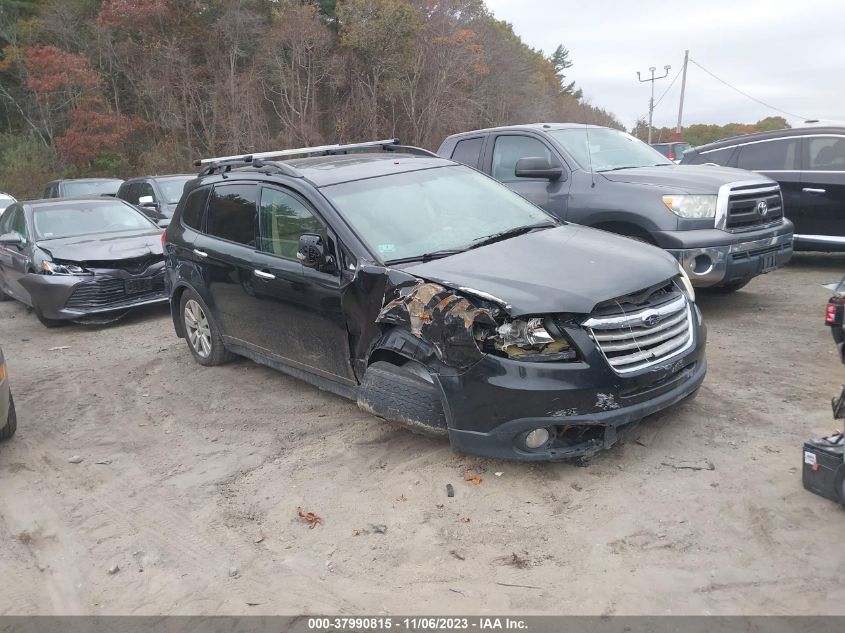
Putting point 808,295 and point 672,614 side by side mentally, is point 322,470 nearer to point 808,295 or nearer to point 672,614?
point 672,614

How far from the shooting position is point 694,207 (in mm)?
6574

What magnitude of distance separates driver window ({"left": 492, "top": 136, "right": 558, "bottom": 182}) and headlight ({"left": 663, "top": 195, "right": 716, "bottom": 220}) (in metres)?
1.52

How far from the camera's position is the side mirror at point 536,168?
709 centimetres

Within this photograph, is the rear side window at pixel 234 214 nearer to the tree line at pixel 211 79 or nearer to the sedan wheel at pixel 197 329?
Answer: the sedan wheel at pixel 197 329

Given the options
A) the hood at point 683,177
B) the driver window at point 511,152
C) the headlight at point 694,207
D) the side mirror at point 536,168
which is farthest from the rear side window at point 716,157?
the side mirror at point 536,168

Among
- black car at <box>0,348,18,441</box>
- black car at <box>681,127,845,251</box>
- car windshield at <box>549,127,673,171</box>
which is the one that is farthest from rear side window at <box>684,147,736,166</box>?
black car at <box>0,348,18,441</box>

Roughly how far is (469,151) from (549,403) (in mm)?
5117

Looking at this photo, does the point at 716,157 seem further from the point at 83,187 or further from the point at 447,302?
the point at 83,187

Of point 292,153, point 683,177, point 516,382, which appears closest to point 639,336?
point 516,382

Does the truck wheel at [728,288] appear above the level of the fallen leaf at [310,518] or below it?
above

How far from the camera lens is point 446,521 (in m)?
3.73

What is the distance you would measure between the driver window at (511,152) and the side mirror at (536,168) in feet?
1.29

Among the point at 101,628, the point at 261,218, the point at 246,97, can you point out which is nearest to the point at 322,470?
the point at 101,628

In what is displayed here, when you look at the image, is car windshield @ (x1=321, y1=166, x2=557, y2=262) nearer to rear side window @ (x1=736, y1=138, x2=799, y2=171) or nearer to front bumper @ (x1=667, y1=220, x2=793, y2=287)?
front bumper @ (x1=667, y1=220, x2=793, y2=287)
